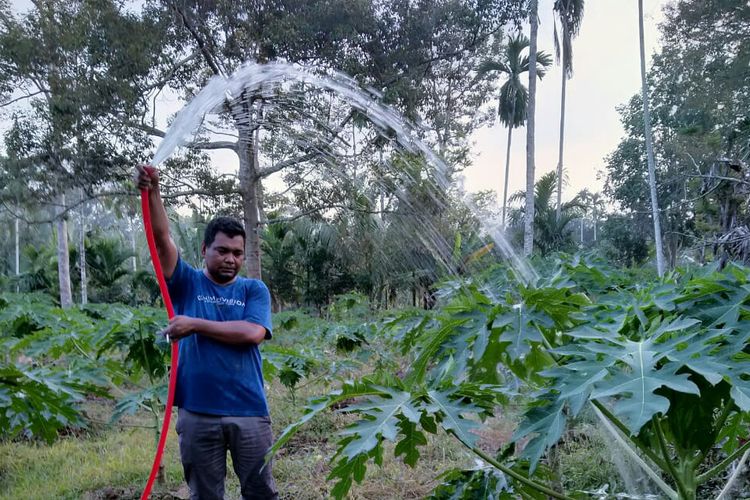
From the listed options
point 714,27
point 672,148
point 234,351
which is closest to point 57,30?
point 234,351

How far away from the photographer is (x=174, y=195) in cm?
1108

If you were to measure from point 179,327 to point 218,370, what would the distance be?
12.4 inches

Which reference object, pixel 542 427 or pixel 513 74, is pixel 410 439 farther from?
pixel 513 74

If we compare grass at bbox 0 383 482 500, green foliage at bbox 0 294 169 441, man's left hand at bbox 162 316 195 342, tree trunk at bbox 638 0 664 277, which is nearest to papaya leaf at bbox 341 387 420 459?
man's left hand at bbox 162 316 195 342

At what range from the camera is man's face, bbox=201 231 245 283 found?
2.68 meters

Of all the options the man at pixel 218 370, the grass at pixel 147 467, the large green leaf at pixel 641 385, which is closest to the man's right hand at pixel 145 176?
the man at pixel 218 370

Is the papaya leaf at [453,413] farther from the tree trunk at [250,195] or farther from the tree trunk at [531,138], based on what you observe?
the tree trunk at [531,138]

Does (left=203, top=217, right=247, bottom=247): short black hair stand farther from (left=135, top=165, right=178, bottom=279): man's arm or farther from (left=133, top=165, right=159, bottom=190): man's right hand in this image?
(left=133, top=165, right=159, bottom=190): man's right hand

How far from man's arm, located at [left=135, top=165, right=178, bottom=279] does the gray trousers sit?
67 centimetres

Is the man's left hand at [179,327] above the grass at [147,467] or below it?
above

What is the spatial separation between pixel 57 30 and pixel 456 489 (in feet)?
40.5

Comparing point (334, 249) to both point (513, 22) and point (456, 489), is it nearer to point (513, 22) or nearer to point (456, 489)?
point (513, 22)

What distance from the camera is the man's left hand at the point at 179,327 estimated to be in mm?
2373

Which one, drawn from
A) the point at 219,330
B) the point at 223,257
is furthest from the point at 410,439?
the point at 223,257
